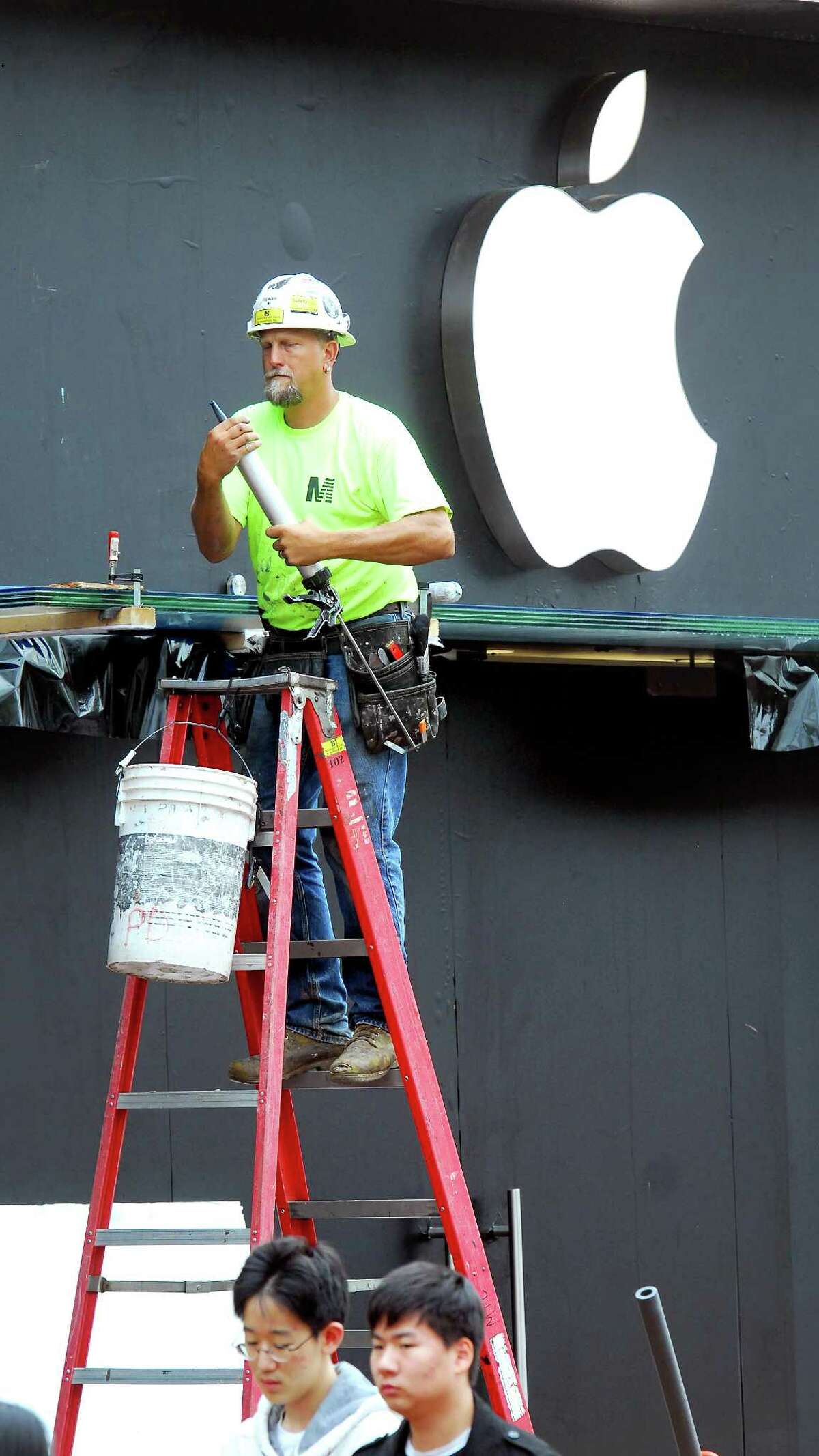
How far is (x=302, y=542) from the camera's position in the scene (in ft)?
16.4

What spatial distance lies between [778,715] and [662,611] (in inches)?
33.9

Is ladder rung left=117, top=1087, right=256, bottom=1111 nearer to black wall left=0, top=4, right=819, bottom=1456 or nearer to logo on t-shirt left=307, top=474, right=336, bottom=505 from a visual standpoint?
logo on t-shirt left=307, top=474, right=336, bottom=505

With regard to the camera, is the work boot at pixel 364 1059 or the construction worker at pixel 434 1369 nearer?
the construction worker at pixel 434 1369

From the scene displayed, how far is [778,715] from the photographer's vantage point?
24.6 ft

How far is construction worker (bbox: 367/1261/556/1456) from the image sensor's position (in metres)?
3.27

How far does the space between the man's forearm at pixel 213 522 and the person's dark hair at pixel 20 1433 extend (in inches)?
107

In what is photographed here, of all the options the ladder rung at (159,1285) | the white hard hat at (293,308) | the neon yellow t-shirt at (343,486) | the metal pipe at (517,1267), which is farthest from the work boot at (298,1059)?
the metal pipe at (517,1267)

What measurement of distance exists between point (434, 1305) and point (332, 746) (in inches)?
82.5

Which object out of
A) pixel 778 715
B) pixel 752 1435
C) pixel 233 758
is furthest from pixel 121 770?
pixel 752 1435

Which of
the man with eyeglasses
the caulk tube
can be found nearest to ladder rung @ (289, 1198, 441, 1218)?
the man with eyeglasses

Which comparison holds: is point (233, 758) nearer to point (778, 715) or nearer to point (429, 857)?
point (429, 857)

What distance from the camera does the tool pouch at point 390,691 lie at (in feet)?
17.3

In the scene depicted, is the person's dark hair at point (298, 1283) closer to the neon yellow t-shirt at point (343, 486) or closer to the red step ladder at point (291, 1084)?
the red step ladder at point (291, 1084)

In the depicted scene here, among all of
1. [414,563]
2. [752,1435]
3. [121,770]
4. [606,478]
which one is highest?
[606,478]
